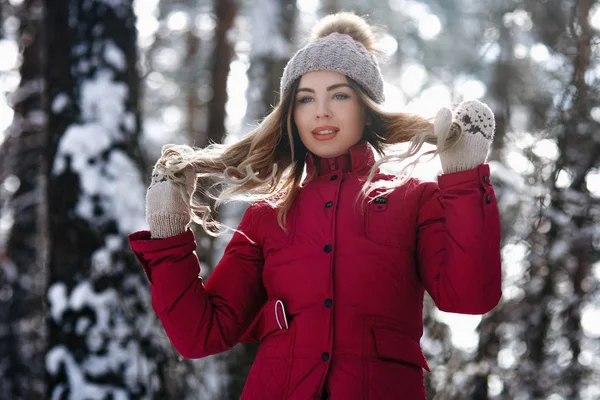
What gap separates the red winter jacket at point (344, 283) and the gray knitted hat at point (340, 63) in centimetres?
30

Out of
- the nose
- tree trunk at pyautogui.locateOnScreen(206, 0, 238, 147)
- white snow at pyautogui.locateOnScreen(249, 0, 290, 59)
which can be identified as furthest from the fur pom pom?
tree trunk at pyautogui.locateOnScreen(206, 0, 238, 147)

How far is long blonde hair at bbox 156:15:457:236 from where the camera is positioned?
9.50 feet

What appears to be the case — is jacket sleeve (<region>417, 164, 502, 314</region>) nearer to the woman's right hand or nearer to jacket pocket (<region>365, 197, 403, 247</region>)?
jacket pocket (<region>365, 197, 403, 247</region>)

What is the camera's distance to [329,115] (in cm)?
297

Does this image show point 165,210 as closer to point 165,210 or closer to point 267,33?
point 165,210

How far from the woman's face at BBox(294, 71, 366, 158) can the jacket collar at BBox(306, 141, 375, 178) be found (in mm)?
30

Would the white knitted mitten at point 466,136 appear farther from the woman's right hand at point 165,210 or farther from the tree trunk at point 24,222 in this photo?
the tree trunk at point 24,222

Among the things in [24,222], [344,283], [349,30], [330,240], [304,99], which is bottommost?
[24,222]

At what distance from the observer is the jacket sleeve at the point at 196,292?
8.92 feet

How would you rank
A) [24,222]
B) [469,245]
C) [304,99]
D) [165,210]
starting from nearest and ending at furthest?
1. [469,245]
2. [165,210]
3. [304,99]
4. [24,222]

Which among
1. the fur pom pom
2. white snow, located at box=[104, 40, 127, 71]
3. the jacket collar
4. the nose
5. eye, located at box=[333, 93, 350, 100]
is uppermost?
the fur pom pom

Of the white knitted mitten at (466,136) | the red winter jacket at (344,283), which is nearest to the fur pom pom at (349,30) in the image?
the red winter jacket at (344,283)

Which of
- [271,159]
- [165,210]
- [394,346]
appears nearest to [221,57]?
[271,159]

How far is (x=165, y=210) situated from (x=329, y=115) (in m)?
0.76
